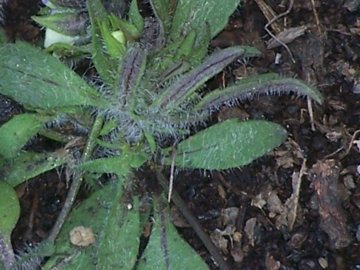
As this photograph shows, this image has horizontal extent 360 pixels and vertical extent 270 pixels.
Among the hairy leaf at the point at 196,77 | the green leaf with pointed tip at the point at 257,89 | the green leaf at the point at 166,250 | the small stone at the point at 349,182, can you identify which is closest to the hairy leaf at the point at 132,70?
the hairy leaf at the point at 196,77

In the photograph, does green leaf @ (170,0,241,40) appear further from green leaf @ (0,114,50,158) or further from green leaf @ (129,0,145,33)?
green leaf @ (0,114,50,158)

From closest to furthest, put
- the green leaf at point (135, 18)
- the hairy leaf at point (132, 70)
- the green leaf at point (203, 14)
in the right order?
1. the hairy leaf at point (132, 70)
2. the green leaf at point (135, 18)
3. the green leaf at point (203, 14)

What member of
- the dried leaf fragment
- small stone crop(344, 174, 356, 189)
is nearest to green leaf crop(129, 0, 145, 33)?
the dried leaf fragment

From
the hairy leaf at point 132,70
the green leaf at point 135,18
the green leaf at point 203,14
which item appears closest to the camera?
the hairy leaf at point 132,70

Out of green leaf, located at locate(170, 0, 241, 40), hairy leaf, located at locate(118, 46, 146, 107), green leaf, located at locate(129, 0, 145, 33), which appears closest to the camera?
hairy leaf, located at locate(118, 46, 146, 107)

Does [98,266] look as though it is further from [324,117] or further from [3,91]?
[324,117]

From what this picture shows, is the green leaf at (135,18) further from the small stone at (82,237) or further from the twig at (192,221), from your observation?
the small stone at (82,237)

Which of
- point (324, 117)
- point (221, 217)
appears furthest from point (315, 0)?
point (221, 217)
